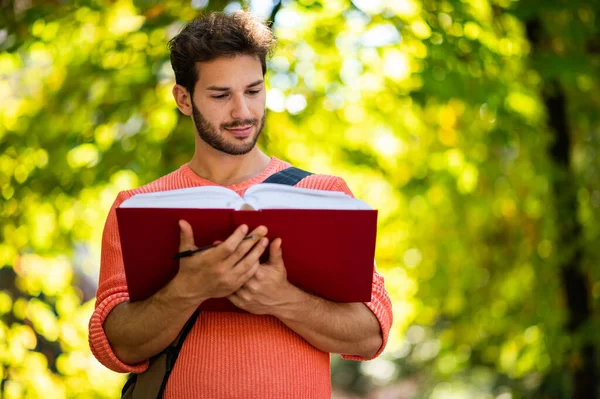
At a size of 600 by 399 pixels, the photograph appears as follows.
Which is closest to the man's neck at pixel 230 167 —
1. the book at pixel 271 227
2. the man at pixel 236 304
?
the man at pixel 236 304

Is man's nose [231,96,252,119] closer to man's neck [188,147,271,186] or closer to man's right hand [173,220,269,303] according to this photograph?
man's neck [188,147,271,186]

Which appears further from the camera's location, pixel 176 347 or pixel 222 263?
pixel 176 347

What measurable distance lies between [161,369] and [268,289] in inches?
15.9

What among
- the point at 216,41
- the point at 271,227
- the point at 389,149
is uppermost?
the point at 216,41

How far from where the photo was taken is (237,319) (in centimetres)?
202

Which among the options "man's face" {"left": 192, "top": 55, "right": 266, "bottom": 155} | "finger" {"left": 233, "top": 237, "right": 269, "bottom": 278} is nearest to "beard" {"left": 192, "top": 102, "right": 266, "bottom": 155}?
"man's face" {"left": 192, "top": 55, "right": 266, "bottom": 155}

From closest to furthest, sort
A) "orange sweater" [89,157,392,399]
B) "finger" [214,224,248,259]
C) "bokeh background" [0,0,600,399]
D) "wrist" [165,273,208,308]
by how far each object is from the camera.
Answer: "finger" [214,224,248,259] → "wrist" [165,273,208,308] → "orange sweater" [89,157,392,399] → "bokeh background" [0,0,600,399]

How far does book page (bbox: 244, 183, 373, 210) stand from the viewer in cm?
174

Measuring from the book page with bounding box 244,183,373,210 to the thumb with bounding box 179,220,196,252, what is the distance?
0.46 feet

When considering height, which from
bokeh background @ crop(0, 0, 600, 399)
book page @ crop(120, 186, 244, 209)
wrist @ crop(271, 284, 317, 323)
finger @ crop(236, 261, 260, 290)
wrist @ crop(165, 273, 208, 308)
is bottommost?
bokeh background @ crop(0, 0, 600, 399)

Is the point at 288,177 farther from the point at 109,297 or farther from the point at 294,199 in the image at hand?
the point at 109,297

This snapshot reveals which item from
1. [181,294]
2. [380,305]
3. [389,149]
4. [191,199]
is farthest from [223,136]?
[389,149]

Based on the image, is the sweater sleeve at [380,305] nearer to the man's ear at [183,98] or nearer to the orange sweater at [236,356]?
the orange sweater at [236,356]

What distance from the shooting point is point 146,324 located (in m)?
1.91
